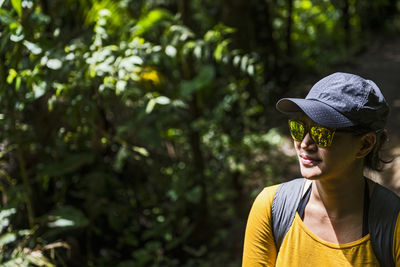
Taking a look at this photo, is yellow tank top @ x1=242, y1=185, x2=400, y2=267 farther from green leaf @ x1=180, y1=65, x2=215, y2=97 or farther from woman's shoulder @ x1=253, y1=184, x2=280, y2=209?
green leaf @ x1=180, y1=65, x2=215, y2=97

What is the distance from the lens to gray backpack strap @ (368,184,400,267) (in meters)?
1.60

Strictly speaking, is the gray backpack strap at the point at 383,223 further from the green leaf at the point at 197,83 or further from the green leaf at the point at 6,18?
the green leaf at the point at 197,83

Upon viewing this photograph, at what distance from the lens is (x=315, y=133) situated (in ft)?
5.45

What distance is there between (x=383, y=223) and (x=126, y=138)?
2829 mm

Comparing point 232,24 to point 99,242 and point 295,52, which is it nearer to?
point 295,52

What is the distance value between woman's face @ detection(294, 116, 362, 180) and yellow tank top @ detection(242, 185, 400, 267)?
0.78 ft

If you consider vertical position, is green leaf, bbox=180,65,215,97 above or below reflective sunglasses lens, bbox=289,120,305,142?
above

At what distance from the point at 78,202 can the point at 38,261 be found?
1.49m

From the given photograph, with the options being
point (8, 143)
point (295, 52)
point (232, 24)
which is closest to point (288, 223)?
point (8, 143)

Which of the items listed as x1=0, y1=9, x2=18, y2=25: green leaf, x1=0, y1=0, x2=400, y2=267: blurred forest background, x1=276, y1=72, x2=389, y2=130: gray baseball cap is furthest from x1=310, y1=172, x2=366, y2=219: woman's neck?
x1=0, y1=9, x2=18, y2=25: green leaf

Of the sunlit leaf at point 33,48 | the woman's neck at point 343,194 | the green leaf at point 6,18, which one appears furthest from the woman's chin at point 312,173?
the sunlit leaf at point 33,48

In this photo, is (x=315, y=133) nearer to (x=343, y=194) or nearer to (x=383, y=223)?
(x=343, y=194)

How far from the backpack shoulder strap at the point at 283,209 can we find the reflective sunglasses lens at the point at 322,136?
0.99 feet

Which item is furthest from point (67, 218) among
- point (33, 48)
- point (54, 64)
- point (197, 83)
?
point (197, 83)
